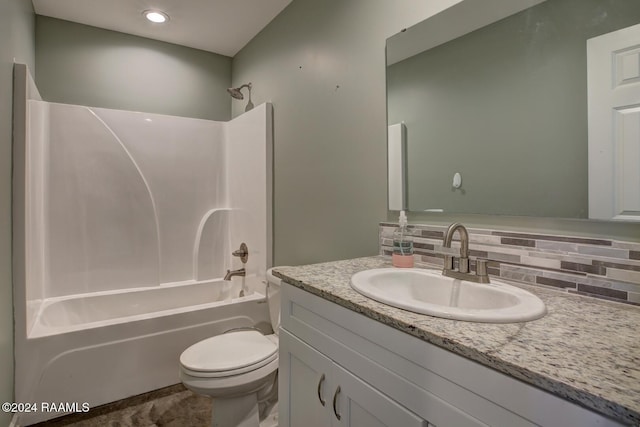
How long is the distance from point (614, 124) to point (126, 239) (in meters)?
3.02

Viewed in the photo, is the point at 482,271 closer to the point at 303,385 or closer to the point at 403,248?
the point at 403,248

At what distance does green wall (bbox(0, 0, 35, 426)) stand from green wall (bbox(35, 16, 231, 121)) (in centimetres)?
73

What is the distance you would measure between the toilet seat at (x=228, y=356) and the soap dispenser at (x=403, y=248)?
855 millimetres

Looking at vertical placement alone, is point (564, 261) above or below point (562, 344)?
above

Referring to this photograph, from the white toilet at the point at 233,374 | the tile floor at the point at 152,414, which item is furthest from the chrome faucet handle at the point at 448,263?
the tile floor at the point at 152,414

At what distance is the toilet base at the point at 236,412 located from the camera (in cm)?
164

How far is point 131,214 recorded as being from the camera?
2.71 metres

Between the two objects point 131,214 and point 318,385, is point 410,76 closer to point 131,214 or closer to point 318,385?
point 318,385

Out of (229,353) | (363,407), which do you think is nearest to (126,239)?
(229,353)

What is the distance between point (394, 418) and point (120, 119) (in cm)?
289

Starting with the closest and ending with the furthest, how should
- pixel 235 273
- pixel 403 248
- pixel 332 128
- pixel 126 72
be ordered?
pixel 403 248, pixel 332 128, pixel 235 273, pixel 126 72

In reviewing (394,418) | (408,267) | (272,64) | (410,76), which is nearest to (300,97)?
(272,64)

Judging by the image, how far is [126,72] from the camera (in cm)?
276

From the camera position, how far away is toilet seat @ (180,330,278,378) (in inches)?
60.4
